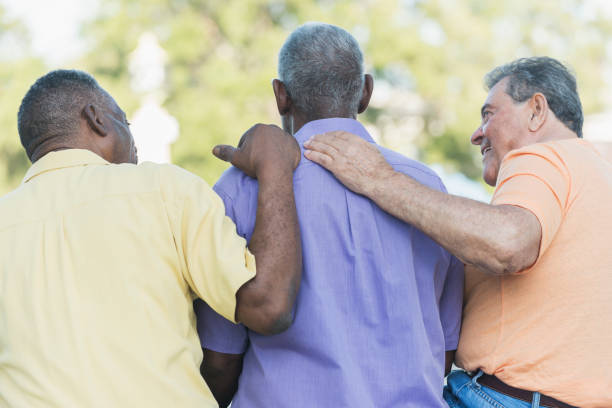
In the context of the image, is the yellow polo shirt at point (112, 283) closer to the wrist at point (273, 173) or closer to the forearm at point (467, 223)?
the wrist at point (273, 173)

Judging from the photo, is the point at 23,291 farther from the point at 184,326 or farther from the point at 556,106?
the point at 556,106

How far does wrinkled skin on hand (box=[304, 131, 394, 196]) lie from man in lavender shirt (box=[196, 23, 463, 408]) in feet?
0.12

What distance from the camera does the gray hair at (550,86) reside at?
2709mm

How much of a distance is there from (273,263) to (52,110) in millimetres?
963

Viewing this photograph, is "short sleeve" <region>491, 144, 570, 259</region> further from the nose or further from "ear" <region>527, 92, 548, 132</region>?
the nose

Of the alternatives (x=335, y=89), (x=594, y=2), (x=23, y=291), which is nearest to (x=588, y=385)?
(x=335, y=89)

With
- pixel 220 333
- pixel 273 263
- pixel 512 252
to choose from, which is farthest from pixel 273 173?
pixel 512 252

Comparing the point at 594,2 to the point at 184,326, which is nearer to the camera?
the point at 184,326

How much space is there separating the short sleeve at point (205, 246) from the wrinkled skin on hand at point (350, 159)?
0.42 m

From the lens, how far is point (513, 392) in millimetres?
2391

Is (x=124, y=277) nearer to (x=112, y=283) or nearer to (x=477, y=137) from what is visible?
(x=112, y=283)

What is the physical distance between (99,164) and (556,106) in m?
1.74

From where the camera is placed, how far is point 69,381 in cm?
199

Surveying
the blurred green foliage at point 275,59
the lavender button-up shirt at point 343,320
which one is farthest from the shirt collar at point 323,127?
the blurred green foliage at point 275,59
